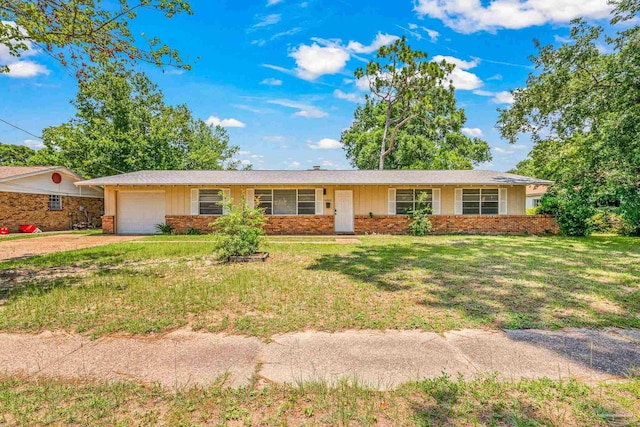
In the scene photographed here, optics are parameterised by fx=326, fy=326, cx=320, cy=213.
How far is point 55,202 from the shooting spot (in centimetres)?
1864

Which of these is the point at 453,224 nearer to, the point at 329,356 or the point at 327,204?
the point at 327,204

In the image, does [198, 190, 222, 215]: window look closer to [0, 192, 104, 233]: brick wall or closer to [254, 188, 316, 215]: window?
[254, 188, 316, 215]: window

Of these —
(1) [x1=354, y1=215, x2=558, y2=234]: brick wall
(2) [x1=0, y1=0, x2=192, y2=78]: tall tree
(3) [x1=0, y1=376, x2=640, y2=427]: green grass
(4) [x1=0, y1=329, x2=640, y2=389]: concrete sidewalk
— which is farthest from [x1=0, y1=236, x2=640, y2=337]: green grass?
(1) [x1=354, y1=215, x2=558, y2=234]: brick wall

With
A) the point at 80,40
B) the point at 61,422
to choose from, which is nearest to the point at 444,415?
the point at 61,422

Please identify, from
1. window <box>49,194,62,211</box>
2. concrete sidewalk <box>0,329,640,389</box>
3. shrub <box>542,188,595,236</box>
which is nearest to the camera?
concrete sidewalk <box>0,329,640,389</box>

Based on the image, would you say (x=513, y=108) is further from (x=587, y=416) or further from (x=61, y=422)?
(x=61, y=422)

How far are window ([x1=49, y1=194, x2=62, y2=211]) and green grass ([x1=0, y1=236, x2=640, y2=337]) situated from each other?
1207cm

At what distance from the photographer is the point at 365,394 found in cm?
241

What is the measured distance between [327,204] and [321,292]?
10652 mm

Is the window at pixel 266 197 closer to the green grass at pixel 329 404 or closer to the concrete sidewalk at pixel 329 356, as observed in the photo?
the concrete sidewalk at pixel 329 356

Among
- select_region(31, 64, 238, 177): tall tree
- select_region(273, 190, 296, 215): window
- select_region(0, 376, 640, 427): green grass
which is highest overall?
select_region(31, 64, 238, 177): tall tree

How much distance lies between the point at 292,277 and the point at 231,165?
36.6m

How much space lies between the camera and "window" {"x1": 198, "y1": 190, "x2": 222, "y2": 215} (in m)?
15.8

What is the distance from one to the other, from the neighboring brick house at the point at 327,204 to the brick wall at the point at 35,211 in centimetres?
521
